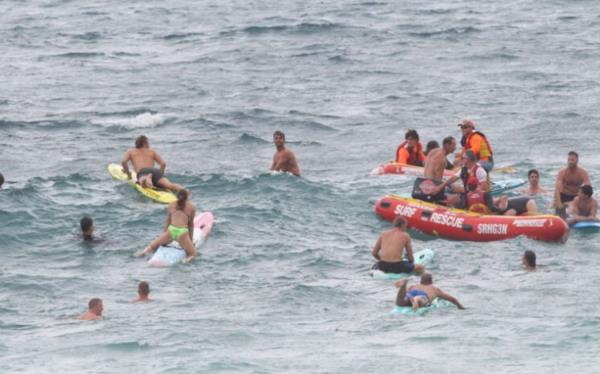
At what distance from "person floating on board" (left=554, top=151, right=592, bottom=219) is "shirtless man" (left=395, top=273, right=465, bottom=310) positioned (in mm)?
5777

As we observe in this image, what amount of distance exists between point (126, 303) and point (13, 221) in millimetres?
5491

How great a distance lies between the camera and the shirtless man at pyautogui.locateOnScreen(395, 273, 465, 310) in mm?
17750

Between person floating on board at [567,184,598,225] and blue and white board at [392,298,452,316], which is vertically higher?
person floating on board at [567,184,598,225]

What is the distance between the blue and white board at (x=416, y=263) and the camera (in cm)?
1971

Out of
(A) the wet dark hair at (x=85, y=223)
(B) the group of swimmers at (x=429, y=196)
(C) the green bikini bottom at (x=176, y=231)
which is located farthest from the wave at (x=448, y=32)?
→ (C) the green bikini bottom at (x=176, y=231)

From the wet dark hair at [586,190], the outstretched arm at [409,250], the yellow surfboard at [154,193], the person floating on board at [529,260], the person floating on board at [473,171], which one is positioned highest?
the person floating on board at [473,171]

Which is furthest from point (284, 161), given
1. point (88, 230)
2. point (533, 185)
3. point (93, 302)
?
point (93, 302)

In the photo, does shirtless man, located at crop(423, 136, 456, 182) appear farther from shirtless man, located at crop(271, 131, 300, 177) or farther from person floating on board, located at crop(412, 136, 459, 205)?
shirtless man, located at crop(271, 131, 300, 177)

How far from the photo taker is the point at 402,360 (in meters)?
16.4

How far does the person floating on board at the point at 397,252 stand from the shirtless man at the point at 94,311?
4443mm

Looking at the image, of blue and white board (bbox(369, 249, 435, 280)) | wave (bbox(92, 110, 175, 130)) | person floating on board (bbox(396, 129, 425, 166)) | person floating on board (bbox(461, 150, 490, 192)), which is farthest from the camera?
wave (bbox(92, 110, 175, 130))

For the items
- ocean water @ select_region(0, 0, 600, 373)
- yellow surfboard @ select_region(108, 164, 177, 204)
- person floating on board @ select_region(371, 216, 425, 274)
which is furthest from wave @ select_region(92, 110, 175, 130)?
person floating on board @ select_region(371, 216, 425, 274)

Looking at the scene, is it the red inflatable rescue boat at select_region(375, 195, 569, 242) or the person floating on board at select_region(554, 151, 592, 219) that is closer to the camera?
the red inflatable rescue boat at select_region(375, 195, 569, 242)

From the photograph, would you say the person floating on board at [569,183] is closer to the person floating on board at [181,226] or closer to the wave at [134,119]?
the person floating on board at [181,226]
